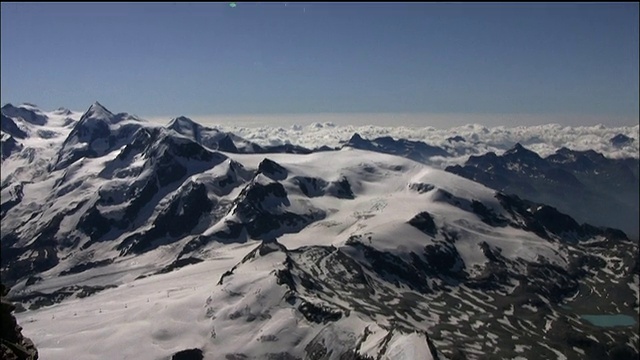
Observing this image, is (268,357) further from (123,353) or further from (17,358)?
(17,358)

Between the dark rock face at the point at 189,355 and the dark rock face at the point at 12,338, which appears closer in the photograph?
the dark rock face at the point at 12,338

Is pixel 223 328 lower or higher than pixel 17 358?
lower

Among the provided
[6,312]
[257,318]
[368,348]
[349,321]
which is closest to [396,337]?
[368,348]

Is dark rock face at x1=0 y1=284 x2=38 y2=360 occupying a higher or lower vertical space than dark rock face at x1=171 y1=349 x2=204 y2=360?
higher

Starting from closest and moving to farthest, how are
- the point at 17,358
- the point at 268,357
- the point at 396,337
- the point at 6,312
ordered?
the point at 17,358 < the point at 6,312 < the point at 396,337 < the point at 268,357

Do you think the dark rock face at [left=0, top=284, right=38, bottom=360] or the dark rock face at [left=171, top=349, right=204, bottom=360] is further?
the dark rock face at [left=171, top=349, right=204, bottom=360]

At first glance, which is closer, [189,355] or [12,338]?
[12,338]

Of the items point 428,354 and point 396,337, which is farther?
point 396,337

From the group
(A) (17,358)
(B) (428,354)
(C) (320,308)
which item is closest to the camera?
(A) (17,358)

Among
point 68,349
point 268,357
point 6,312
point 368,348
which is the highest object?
point 6,312

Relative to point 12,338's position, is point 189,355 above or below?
below

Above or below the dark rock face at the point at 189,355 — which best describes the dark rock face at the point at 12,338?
above
